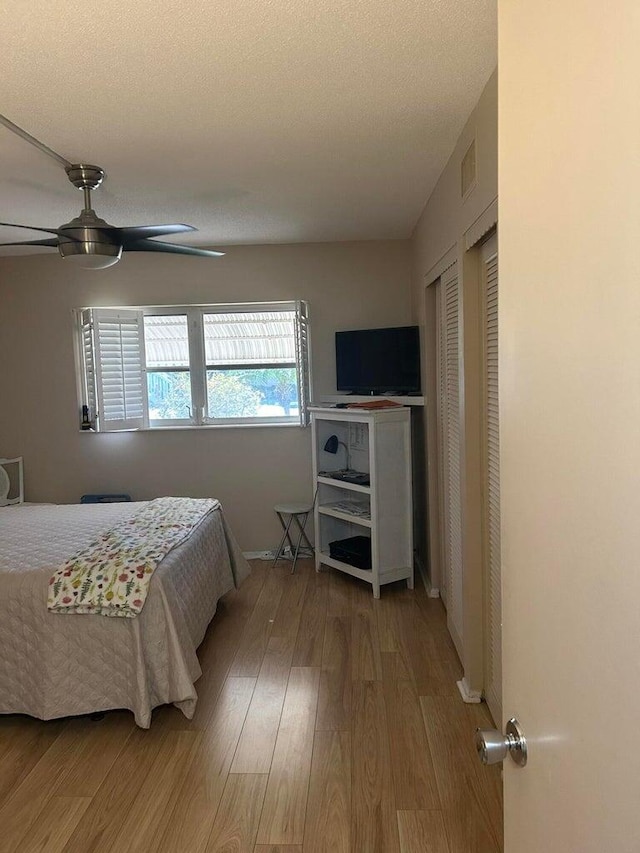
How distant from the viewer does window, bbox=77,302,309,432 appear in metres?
4.79

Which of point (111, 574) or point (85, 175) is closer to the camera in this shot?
point (111, 574)

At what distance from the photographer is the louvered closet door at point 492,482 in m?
2.42

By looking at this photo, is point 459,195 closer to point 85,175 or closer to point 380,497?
point 85,175

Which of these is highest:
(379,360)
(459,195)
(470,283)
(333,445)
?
(459,195)

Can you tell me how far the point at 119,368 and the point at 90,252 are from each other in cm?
231

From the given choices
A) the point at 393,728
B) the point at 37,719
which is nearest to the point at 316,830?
the point at 393,728

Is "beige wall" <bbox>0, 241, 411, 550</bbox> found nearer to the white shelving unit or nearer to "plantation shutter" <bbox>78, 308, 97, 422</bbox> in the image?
"plantation shutter" <bbox>78, 308, 97, 422</bbox>

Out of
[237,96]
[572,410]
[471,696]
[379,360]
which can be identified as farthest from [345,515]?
[572,410]

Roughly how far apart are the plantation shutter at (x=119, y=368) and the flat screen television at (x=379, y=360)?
5.32ft

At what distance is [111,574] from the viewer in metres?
2.64

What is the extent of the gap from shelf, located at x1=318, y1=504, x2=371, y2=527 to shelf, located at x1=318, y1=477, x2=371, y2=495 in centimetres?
16

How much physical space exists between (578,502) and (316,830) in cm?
184

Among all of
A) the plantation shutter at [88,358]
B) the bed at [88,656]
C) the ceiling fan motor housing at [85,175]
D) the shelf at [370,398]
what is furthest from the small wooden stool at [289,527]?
the ceiling fan motor housing at [85,175]

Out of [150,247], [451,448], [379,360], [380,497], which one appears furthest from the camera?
[379,360]
